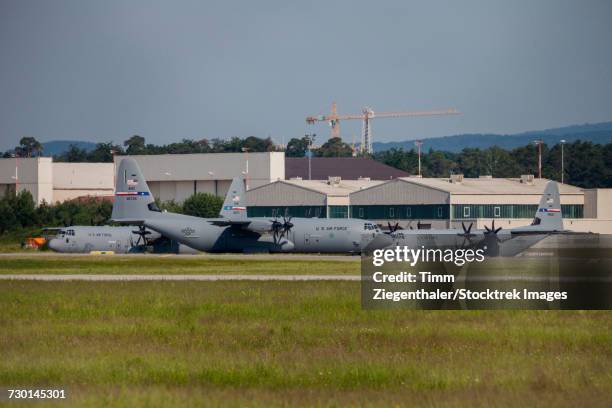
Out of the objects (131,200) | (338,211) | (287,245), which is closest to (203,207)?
(338,211)

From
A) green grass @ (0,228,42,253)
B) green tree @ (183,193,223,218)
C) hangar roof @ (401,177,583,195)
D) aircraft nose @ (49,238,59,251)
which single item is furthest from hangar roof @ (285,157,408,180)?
aircraft nose @ (49,238,59,251)

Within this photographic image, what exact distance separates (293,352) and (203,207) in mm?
96337

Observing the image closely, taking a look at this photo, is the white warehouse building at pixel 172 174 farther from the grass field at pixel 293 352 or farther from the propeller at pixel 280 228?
the grass field at pixel 293 352

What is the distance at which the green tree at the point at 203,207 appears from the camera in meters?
118

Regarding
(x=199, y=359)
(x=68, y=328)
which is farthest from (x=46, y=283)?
(x=199, y=359)

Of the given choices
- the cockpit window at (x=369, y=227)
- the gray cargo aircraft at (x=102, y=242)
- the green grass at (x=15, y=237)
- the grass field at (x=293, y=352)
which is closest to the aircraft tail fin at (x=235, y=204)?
the gray cargo aircraft at (x=102, y=242)

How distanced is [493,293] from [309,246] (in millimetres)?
45154

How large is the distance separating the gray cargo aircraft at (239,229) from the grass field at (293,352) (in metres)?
40.3

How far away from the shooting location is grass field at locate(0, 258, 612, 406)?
18.2 m

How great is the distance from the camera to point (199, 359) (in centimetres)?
2211

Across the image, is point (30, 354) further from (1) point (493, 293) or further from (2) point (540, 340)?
(1) point (493, 293)

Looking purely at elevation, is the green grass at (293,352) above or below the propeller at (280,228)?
below

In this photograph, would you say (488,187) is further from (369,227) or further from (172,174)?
(172,174)

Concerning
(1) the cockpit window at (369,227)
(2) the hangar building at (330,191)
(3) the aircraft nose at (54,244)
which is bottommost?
(3) the aircraft nose at (54,244)
